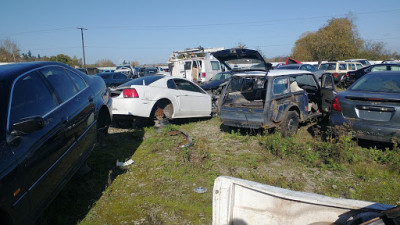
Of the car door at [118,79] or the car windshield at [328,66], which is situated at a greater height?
the car windshield at [328,66]

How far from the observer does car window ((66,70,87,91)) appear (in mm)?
4359

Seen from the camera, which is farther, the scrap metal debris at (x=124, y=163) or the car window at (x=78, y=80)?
the scrap metal debris at (x=124, y=163)

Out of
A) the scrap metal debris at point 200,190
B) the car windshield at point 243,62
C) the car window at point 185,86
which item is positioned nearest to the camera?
the scrap metal debris at point 200,190

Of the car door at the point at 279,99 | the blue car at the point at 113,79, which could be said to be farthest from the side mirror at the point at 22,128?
the blue car at the point at 113,79

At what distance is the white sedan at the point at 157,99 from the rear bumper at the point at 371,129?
4056 mm

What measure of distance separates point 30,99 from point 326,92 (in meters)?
6.50

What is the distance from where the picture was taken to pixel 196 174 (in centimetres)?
459

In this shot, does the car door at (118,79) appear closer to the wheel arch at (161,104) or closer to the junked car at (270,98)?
the wheel arch at (161,104)

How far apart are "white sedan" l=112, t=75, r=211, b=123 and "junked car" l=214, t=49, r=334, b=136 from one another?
1.45 meters

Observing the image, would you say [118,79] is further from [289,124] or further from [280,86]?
[289,124]

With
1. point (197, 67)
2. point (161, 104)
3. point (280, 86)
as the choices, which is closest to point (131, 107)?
point (161, 104)

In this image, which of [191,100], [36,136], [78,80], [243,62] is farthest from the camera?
[243,62]

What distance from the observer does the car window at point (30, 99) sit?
282cm

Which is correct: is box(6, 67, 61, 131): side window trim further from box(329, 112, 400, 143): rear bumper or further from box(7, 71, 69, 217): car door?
box(329, 112, 400, 143): rear bumper
